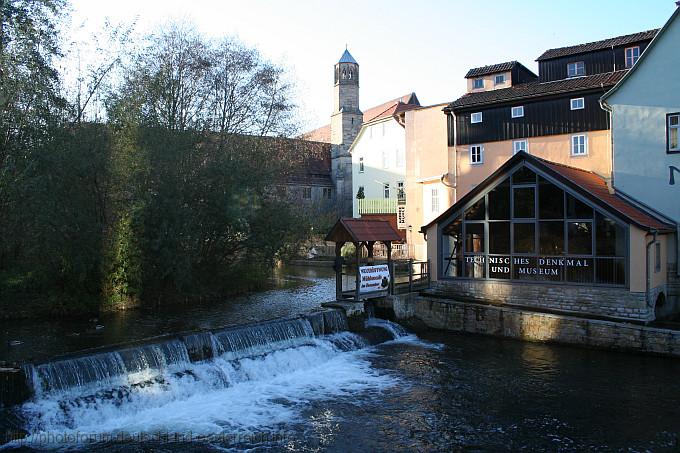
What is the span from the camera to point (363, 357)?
15352mm

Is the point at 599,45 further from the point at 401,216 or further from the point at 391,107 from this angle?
the point at 391,107

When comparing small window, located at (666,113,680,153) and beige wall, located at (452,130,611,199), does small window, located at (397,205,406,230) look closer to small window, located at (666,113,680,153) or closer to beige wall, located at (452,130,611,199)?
beige wall, located at (452,130,611,199)

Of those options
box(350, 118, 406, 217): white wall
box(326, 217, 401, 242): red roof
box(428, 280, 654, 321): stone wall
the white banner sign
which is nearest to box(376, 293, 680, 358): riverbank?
the white banner sign

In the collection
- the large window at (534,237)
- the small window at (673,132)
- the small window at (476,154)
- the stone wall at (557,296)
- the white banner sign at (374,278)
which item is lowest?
the stone wall at (557,296)

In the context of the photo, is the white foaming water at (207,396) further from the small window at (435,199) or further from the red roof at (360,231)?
the small window at (435,199)

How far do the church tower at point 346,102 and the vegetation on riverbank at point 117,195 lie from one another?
3790 centimetres

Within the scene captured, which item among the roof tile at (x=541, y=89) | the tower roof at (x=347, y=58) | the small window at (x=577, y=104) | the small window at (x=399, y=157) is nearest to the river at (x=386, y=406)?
the small window at (x=577, y=104)

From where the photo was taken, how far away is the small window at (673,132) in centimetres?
1909

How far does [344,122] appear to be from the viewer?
208 ft

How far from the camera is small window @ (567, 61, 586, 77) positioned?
2752cm

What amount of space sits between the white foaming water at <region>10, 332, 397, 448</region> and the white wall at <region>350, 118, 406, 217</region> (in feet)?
106

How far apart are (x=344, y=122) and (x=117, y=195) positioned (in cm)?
4504

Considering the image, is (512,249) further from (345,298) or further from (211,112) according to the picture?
(211,112)

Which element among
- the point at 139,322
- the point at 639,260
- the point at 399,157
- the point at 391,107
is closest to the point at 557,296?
the point at 639,260
